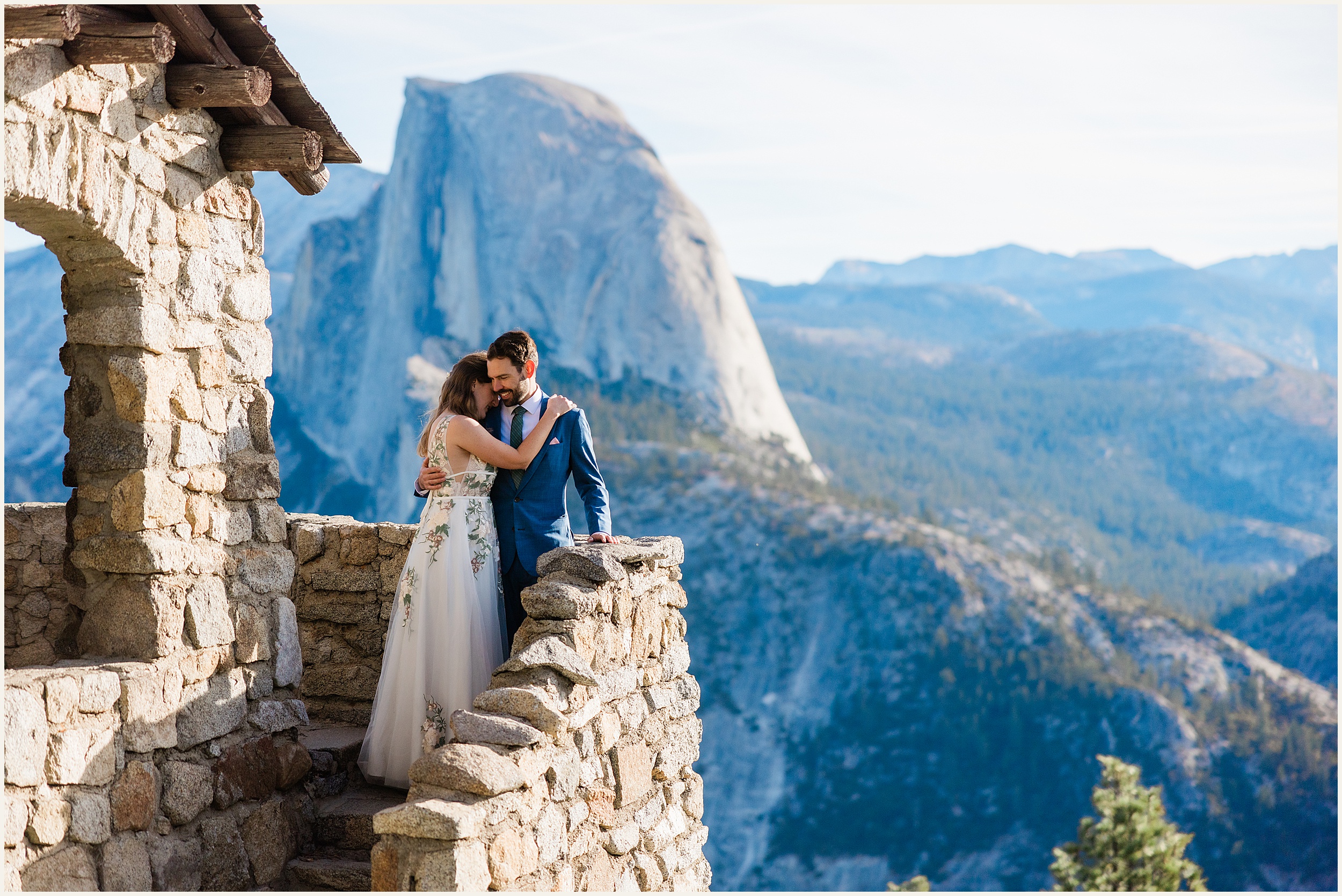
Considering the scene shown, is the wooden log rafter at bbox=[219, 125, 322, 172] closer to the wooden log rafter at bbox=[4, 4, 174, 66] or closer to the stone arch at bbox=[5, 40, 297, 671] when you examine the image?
the stone arch at bbox=[5, 40, 297, 671]

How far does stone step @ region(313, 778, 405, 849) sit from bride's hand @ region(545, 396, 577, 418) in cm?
179

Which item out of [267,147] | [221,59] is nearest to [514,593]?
[267,147]

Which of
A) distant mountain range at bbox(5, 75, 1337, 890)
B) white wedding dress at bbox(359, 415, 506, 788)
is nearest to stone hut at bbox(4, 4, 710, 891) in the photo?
white wedding dress at bbox(359, 415, 506, 788)

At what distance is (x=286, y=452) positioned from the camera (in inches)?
1997

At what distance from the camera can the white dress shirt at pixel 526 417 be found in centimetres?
519

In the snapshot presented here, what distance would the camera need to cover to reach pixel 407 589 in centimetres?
512

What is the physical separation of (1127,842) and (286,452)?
40893 millimetres

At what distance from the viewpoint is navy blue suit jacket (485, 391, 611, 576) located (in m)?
5.21

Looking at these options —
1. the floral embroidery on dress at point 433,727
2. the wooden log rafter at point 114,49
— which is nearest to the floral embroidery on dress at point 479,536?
the floral embroidery on dress at point 433,727

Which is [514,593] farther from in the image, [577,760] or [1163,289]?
[1163,289]

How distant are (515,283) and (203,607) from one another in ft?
147

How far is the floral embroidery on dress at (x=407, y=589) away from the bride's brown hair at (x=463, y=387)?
0.52 m

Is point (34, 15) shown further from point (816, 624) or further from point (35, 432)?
point (35, 432)

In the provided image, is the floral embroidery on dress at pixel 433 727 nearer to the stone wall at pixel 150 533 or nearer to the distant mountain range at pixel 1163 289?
the stone wall at pixel 150 533
